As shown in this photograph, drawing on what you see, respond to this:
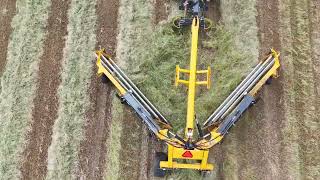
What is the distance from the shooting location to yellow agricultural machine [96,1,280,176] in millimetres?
8312

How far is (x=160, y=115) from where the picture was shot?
30.1 feet

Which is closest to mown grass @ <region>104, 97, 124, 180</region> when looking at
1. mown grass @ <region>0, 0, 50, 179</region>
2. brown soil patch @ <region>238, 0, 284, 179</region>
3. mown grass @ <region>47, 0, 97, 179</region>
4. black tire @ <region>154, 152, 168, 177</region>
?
mown grass @ <region>47, 0, 97, 179</region>

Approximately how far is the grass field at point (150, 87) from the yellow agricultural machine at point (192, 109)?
13.7 inches

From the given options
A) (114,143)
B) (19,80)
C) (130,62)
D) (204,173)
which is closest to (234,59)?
(130,62)

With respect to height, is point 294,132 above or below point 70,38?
below

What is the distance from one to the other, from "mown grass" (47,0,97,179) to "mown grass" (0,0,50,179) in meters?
0.63

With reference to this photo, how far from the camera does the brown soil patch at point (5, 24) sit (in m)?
10.9

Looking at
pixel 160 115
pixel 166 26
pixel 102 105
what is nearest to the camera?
pixel 160 115

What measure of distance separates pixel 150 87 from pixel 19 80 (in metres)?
2.87

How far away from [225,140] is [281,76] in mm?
1905

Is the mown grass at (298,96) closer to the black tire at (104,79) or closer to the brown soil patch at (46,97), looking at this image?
the black tire at (104,79)

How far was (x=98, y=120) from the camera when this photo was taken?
32.3 feet

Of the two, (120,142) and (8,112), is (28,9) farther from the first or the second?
(120,142)

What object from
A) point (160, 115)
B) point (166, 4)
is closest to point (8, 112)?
point (160, 115)
